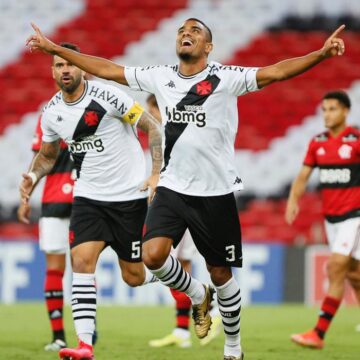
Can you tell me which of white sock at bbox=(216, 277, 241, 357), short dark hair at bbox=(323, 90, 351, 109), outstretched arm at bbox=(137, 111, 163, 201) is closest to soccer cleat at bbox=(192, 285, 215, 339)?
white sock at bbox=(216, 277, 241, 357)

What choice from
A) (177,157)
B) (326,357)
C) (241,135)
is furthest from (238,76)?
(241,135)

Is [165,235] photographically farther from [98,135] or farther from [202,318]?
[98,135]

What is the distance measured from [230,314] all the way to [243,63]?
12.3 meters

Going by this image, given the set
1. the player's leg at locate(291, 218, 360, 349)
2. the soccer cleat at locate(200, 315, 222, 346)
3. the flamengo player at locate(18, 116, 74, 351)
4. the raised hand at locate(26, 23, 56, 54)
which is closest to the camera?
the raised hand at locate(26, 23, 56, 54)

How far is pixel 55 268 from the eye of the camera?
8.61 m

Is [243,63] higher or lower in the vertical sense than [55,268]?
higher

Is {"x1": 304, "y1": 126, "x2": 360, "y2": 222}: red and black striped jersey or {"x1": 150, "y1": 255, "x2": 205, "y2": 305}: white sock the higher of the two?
{"x1": 304, "y1": 126, "x2": 360, "y2": 222}: red and black striped jersey

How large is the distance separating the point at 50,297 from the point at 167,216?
2246 millimetres

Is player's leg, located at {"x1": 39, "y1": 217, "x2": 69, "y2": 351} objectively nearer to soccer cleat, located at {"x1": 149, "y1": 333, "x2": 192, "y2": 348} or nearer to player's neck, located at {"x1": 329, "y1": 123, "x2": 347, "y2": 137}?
soccer cleat, located at {"x1": 149, "y1": 333, "x2": 192, "y2": 348}

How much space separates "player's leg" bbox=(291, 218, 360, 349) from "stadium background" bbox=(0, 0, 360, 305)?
580 centimetres

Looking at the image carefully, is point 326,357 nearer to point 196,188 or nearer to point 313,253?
point 196,188

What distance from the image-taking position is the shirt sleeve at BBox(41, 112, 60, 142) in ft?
24.5

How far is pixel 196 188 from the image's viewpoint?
6664 mm

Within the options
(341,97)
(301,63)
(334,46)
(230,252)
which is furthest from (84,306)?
(341,97)
